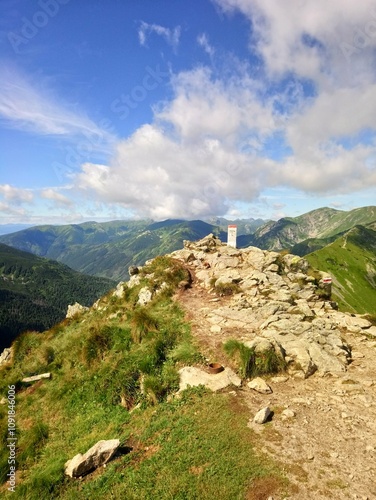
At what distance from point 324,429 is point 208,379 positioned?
5363mm

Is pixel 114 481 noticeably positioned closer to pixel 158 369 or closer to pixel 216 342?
pixel 158 369

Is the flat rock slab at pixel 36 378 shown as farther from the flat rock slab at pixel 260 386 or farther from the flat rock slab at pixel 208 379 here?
the flat rock slab at pixel 260 386

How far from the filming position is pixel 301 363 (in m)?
15.3

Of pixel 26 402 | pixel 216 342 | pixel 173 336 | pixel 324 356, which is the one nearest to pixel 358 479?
pixel 324 356

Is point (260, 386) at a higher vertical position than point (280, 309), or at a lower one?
lower

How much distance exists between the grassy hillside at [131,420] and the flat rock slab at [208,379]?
46 cm

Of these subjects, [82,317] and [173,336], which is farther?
[82,317]

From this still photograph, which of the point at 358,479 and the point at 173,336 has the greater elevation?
the point at 173,336

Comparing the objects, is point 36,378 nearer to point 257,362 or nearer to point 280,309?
point 257,362

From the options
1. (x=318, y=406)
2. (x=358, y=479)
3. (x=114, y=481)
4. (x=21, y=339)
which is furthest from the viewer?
(x=21, y=339)

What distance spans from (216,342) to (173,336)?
2759 mm

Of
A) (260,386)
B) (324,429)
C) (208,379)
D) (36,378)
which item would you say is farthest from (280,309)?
(36,378)

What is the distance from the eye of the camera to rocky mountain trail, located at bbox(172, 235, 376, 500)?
9273 millimetres

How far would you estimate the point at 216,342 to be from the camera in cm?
1725
